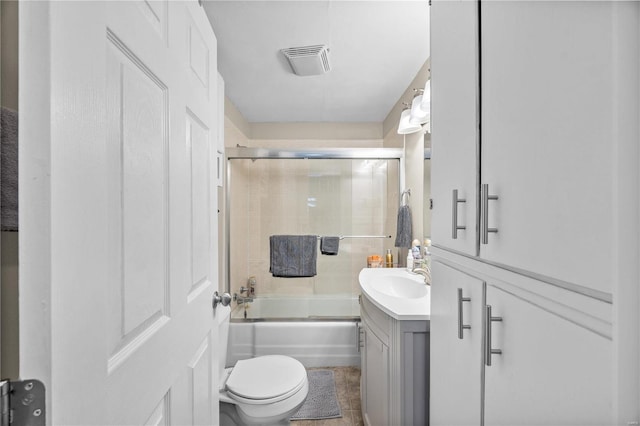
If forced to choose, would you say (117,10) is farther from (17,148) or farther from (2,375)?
(2,375)

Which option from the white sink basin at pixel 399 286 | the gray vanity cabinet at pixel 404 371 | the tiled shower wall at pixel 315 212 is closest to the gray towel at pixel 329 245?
the tiled shower wall at pixel 315 212

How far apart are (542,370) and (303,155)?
2506mm

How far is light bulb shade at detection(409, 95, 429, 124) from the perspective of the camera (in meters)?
1.79

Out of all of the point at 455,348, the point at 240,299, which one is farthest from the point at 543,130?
the point at 240,299

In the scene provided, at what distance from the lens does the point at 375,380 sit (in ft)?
4.95

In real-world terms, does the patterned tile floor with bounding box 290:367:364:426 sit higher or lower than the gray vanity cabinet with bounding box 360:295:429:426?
lower

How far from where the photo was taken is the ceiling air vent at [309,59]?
185 cm

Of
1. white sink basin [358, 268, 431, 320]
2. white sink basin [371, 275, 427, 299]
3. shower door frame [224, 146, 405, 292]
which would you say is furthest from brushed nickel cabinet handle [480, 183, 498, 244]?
shower door frame [224, 146, 405, 292]

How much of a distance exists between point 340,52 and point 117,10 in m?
1.56

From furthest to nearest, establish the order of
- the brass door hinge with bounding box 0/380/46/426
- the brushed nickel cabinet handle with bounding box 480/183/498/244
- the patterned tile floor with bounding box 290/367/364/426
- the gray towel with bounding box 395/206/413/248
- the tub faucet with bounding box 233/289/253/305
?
1. the tub faucet with bounding box 233/289/253/305
2. the gray towel with bounding box 395/206/413/248
3. the patterned tile floor with bounding box 290/367/364/426
4. the brushed nickel cabinet handle with bounding box 480/183/498/244
5. the brass door hinge with bounding box 0/380/46/426

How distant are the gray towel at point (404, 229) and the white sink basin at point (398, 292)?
23 centimetres

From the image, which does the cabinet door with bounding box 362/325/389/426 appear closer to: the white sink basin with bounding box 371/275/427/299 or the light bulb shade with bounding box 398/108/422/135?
the white sink basin with bounding box 371/275/427/299

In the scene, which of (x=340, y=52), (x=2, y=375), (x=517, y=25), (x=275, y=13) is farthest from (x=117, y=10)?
(x=340, y=52)

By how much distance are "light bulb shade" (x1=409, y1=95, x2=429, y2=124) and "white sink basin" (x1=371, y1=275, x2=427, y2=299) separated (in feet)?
3.17
